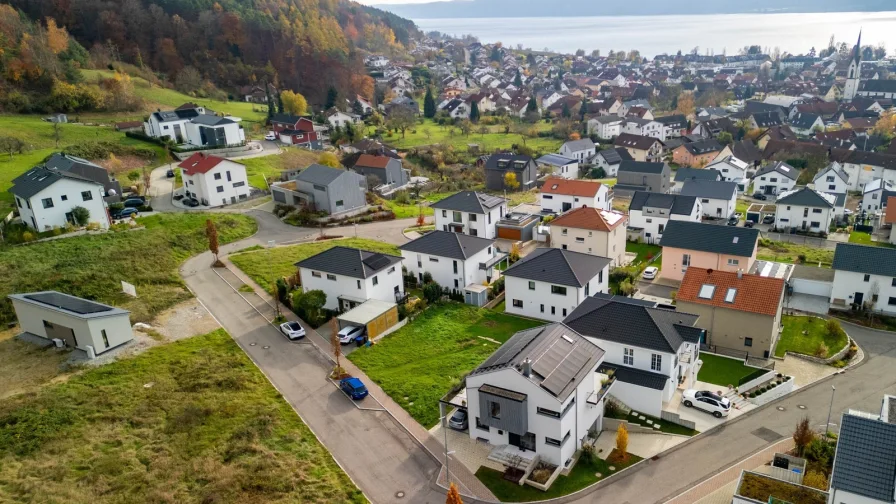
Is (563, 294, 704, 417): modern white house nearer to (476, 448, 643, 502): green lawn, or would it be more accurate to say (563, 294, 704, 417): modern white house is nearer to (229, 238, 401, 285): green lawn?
(476, 448, 643, 502): green lawn

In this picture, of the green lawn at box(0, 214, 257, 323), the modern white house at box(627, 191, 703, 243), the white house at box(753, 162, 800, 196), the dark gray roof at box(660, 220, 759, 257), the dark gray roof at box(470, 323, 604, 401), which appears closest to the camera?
the dark gray roof at box(470, 323, 604, 401)

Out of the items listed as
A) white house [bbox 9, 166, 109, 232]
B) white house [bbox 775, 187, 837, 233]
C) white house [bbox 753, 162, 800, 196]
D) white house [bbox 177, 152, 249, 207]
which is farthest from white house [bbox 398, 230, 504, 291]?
white house [bbox 753, 162, 800, 196]

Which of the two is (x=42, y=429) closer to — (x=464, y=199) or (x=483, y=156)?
(x=464, y=199)

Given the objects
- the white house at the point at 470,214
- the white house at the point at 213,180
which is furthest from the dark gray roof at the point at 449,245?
the white house at the point at 213,180

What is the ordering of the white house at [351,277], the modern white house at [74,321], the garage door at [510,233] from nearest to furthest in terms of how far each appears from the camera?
the modern white house at [74,321] → the white house at [351,277] → the garage door at [510,233]

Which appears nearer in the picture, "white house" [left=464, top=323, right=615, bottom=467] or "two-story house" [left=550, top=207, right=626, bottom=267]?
"white house" [left=464, top=323, right=615, bottom=467]

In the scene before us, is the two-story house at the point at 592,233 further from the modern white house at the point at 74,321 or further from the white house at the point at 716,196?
the modern white house at the point at 74,321

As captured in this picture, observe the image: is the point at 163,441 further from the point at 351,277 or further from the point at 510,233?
the point at 510,233
